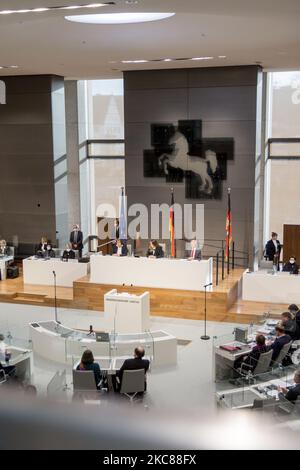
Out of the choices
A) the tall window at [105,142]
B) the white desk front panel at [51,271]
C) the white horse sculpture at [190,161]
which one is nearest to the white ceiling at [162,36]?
the white horse sculpture at [190,161]

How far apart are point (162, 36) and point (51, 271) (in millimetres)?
5995

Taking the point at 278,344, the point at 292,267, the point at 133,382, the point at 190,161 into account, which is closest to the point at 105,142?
the point at 190,161

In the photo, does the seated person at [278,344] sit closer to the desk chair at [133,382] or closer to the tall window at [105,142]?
the desk chair at [133,382]

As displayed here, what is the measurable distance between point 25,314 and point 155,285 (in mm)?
2808

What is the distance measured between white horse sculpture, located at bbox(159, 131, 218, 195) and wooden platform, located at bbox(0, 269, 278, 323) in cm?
254

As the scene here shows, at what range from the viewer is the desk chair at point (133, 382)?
6.46m

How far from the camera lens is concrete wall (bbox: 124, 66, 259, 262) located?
44.0 feet

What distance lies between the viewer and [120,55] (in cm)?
1159

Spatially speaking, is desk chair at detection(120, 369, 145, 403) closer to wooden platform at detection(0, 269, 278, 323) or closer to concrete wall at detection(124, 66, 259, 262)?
wooden platform at detection(0, 269, 278, 323)
